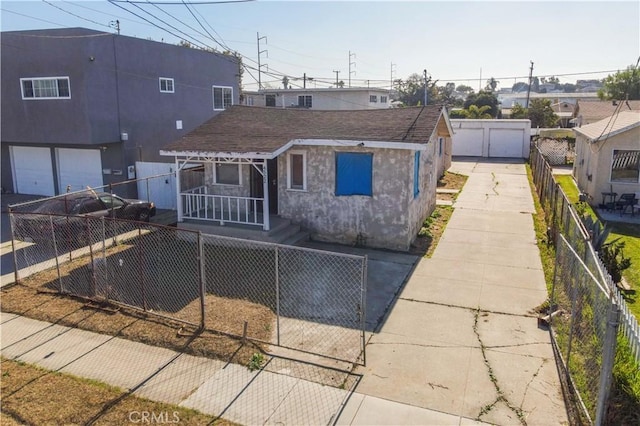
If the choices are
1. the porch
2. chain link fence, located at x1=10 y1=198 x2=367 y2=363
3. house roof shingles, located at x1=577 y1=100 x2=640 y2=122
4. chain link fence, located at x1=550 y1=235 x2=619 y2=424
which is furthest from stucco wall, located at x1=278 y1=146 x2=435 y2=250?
house roof shingles, located at x1=577 y1=100 x2=640 y2=122

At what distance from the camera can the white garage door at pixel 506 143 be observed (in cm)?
3513

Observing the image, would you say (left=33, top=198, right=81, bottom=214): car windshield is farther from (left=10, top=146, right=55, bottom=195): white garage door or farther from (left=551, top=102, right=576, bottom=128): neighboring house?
(left=551, top=102, right=576, bottom=128): neighboring house

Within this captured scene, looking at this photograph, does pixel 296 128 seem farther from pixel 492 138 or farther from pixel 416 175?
pixel 492 138

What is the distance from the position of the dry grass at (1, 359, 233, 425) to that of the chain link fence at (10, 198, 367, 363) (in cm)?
206

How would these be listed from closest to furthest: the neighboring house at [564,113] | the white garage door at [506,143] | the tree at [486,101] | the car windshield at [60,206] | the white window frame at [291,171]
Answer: the car windshield at [60,206], the white window frame at [291,171], the white garage door at [506,143], the tree at [486,101], the neighboring house at [564,113]

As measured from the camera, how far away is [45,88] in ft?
61.4

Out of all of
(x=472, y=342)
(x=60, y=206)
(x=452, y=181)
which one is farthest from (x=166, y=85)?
(x=472, y=342)

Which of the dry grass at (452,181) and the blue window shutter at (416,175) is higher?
the blue window shutter at (416,175)

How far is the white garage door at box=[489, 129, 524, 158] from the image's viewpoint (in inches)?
1383

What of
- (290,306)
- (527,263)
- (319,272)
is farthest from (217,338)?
(527,263)

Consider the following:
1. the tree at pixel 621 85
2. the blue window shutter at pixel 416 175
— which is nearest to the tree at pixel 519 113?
the tree at pixel 621 85

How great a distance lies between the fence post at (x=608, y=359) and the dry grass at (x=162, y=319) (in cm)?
472

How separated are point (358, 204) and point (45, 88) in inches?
532

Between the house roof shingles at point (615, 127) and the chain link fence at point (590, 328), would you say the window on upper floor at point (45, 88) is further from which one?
the house roof shingles at point (615, 127)
